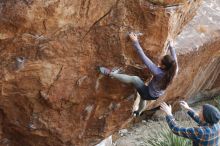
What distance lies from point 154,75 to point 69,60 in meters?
1.16

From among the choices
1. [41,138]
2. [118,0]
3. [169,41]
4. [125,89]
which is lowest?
[41,138]

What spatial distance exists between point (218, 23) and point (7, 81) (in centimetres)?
460

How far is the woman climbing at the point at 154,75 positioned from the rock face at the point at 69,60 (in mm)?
128

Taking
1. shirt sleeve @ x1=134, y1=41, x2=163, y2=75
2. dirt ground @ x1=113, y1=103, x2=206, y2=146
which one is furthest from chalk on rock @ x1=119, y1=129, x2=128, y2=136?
shirt sleeve @ x1=134, y1=41, x2=163, y2=75

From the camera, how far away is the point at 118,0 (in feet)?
19.5

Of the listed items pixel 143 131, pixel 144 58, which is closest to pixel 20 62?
pixel 144 58

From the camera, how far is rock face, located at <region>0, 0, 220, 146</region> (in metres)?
5.93

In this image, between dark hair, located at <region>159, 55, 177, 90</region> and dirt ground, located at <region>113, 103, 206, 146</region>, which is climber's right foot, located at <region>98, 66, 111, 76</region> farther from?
dirt ground, located at <region>113, 103, 206, 146</region>

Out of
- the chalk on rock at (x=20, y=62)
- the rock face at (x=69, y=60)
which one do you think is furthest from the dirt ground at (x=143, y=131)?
the chalk on rock at (x=20, y=62)

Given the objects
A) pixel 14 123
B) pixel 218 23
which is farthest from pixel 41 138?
pixel 218 23

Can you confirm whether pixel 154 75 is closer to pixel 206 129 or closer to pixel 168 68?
pixel 168 68

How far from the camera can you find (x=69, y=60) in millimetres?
6398

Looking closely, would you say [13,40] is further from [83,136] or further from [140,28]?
[83,136]

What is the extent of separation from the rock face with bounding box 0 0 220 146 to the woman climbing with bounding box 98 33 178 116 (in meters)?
0.13
